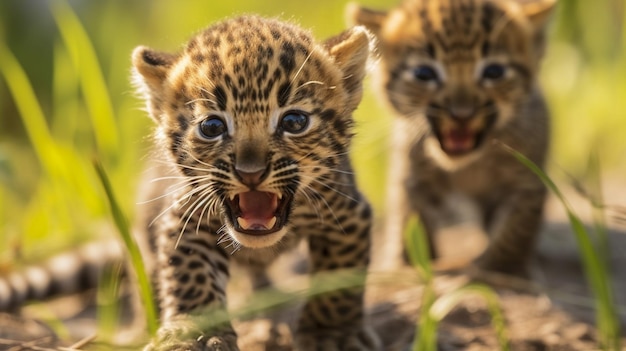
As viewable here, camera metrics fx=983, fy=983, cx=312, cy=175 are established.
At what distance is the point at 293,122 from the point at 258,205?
1.05 feet

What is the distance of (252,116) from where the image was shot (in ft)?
10.9

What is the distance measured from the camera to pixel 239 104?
334 cm

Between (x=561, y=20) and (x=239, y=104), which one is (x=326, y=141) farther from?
(x=561, y=20)

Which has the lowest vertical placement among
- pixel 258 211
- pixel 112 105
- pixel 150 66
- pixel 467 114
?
pixel 258 211

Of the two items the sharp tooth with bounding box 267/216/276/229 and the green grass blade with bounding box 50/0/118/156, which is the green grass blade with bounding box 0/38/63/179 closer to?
the green grass blade with bounding box 50/0/118/156

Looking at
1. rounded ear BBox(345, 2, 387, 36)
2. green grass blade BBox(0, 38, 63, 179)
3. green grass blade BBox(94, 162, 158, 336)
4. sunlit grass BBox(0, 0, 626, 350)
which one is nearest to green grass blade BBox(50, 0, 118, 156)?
sunlit grass BBox(0, 0, 626, 350)

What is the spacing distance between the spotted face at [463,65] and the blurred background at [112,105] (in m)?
0.35

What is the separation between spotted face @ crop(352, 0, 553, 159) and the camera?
519 cm

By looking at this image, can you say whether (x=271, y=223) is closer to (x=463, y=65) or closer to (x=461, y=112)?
(x=461, y=112)

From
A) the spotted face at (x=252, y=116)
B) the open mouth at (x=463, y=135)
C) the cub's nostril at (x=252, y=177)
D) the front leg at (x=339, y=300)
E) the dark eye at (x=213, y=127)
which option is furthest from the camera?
the open mouth at (x=463, y=135)

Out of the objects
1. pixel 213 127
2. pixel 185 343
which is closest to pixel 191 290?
pixel 185 343

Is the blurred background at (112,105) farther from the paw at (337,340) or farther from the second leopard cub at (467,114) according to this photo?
the paw at (337,340)

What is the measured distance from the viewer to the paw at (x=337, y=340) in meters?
3.99

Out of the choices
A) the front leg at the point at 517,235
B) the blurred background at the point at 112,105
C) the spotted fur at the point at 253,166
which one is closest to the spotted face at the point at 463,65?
the blurred background at the point at 112,105
